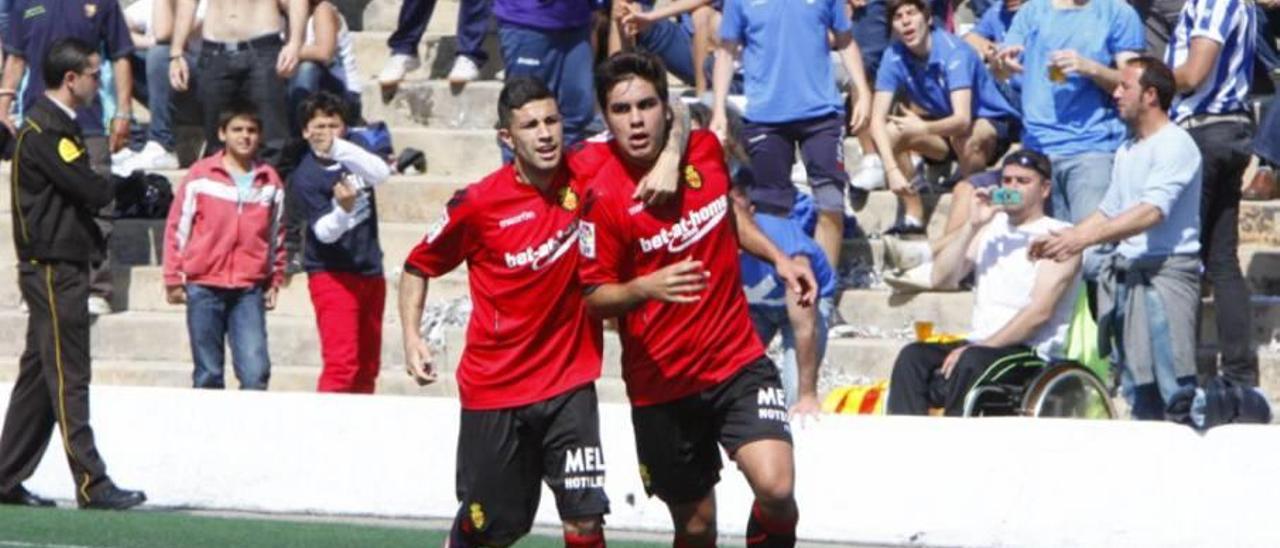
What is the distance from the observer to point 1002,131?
15.2 meters

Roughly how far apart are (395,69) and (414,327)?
8.46 metres

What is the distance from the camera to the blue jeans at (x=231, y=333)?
14164 mm

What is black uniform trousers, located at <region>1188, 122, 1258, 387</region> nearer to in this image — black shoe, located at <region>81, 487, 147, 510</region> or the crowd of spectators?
the crowd of spectators

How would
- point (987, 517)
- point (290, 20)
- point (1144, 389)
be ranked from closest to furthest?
point (987, 517), point (1144, 389), point (290, 20)

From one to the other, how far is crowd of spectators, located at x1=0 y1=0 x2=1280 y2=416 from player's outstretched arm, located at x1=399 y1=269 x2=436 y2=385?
2570 millimetres

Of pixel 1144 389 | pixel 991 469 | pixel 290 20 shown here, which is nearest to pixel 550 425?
pixel 991 469

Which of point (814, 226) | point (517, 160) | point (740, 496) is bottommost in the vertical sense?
point (740, 496)

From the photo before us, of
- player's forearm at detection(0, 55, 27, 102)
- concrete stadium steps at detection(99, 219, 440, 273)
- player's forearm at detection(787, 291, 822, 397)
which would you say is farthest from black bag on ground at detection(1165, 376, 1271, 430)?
player's forearm at detection(0, 55, 27, 102)

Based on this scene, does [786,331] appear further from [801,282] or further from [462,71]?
Answer: [462,71]

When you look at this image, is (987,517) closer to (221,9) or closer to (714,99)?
(714,99)

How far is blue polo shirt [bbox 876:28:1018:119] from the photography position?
15.1m

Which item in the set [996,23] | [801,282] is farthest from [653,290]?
[996,23]

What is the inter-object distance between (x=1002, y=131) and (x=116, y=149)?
5.73 m

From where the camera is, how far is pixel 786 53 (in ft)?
48.2
